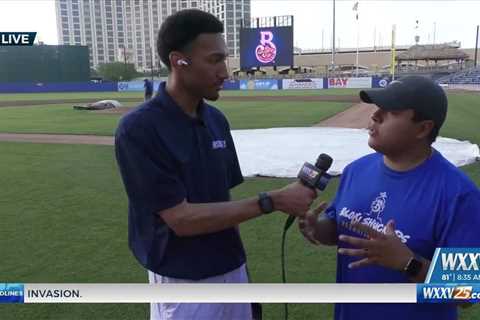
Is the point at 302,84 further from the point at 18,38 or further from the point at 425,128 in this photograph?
the point at 425,128

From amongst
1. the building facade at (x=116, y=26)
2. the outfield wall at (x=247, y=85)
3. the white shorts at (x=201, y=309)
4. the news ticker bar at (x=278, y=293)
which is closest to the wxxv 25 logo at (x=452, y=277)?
the news ticker bar at (x=278, y=293)

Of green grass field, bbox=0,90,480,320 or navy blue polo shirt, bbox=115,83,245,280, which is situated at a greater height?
navy blue polo shirt, bbox=115,83,245,280

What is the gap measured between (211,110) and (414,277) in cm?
126

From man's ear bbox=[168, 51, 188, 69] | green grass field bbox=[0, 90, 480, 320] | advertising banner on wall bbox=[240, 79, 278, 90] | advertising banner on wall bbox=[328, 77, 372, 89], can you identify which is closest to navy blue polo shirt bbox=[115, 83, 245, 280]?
man's ear bbox=[168, 51, 188, 69]

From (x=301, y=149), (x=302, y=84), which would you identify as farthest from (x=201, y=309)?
(x=302, y=84)

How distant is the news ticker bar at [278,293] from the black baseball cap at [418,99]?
739 millimetres

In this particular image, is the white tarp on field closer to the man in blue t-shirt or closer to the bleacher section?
the man in blue t-shirt

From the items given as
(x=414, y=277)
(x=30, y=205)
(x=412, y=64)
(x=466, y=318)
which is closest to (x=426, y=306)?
(x=414, y=277)

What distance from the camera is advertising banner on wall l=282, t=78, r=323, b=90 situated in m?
50.1

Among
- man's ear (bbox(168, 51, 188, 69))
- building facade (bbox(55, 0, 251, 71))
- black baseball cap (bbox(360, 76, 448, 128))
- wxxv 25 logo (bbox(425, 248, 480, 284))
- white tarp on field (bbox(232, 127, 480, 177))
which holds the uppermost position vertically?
building facade (bbox(55, 0, 251, 71))

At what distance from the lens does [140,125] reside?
202 cm

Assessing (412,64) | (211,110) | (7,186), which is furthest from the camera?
(412,64)

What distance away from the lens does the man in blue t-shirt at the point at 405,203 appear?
1.90 metres

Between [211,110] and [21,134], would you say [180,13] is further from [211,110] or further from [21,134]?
[21,134]
